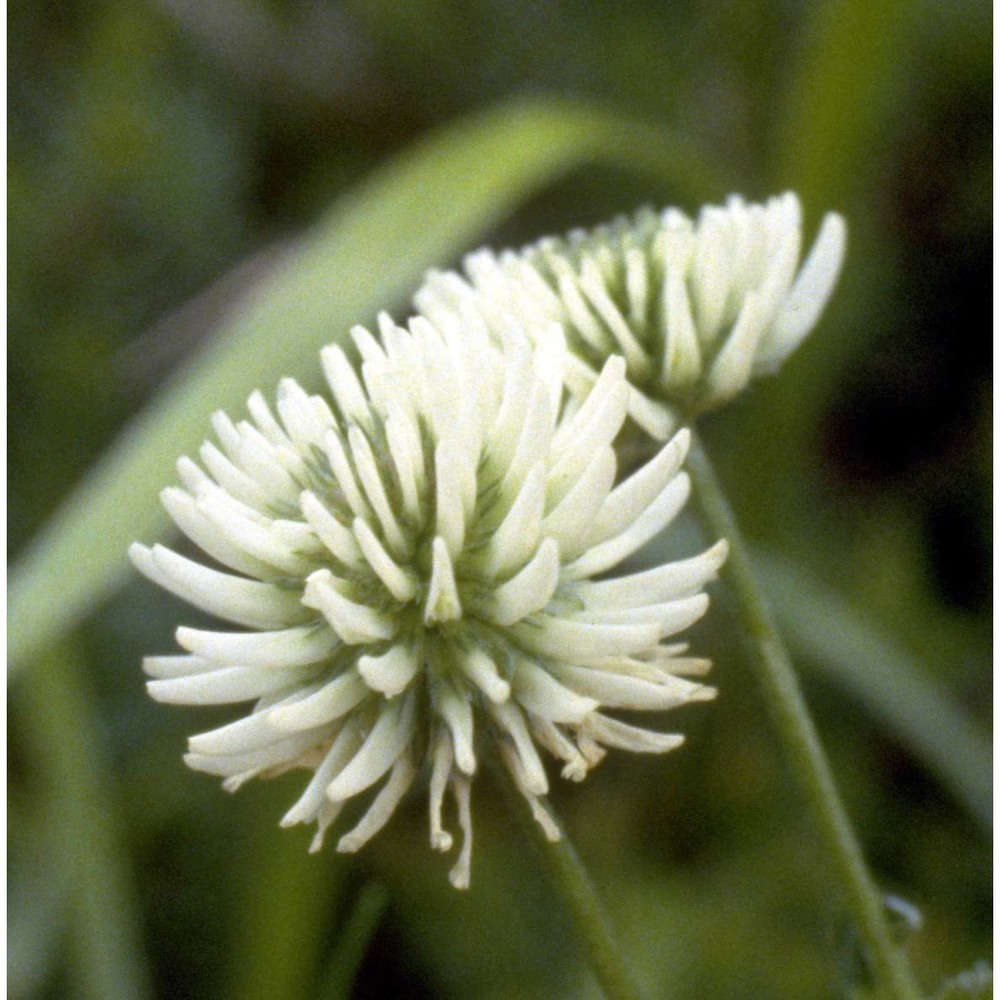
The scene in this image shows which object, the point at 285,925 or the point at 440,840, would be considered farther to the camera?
the point at 285,925

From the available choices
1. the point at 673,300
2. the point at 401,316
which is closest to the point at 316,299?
the point at 401,316

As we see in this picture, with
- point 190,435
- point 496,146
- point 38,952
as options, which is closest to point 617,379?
point 190,435

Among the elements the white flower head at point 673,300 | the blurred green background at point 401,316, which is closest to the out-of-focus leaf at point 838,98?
Answer: the blurred green background at point 401,316

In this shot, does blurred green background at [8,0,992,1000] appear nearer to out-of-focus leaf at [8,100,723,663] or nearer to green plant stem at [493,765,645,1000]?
out-of-focus leaf at [8,100,723,663]

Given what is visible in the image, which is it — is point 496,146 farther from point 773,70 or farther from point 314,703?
point 314,703

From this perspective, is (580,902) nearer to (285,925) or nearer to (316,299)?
(285,925)

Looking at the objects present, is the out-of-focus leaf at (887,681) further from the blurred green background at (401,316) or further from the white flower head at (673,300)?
the white flower head at (673,300)

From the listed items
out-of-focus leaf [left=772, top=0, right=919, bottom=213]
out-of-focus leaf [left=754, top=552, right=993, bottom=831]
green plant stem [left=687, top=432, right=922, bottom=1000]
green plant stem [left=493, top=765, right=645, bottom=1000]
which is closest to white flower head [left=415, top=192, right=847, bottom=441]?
green plant stem [left=687, top=432, right=922, bottom=1000]
